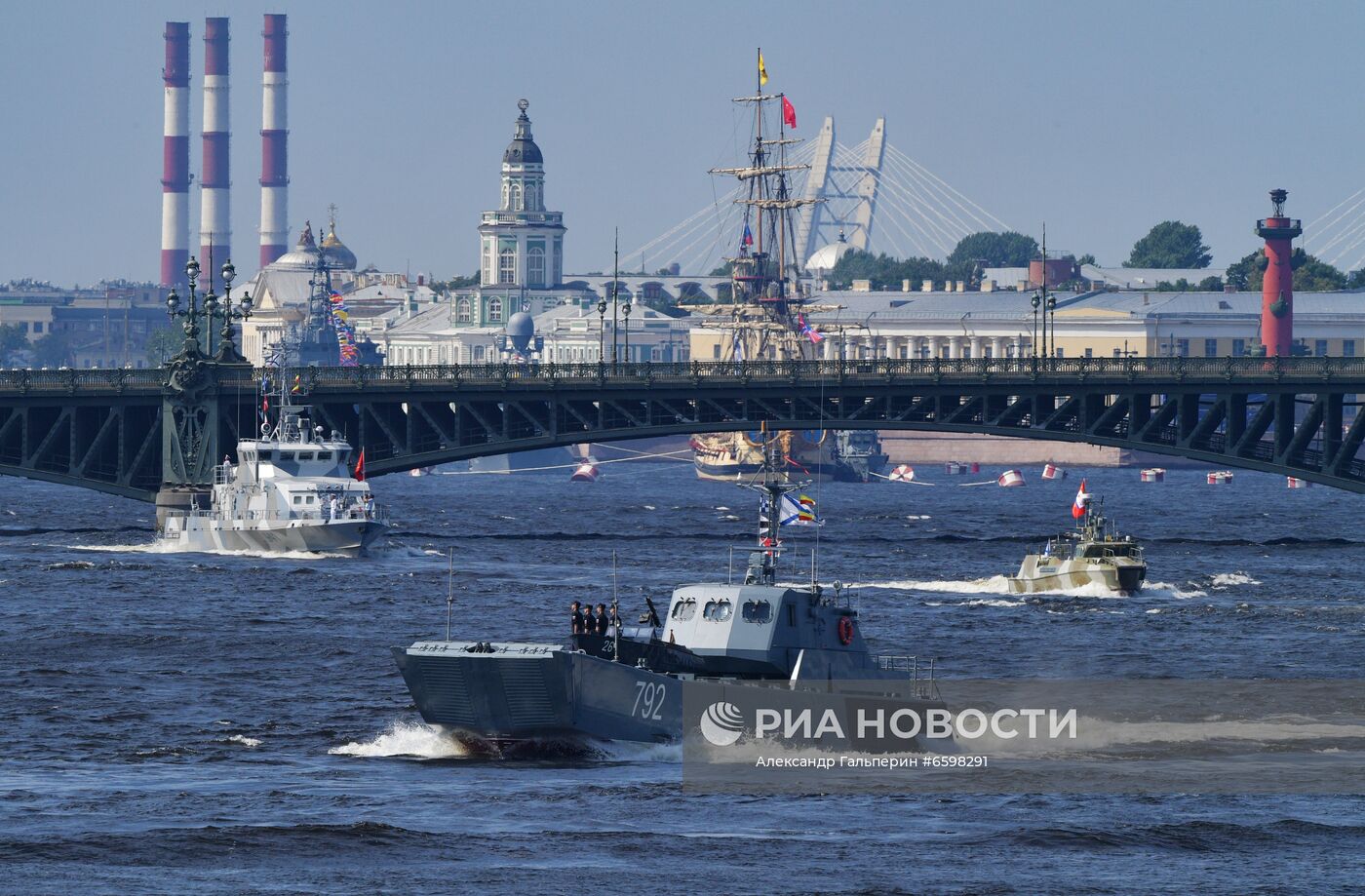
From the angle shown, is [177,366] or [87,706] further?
[177,366]

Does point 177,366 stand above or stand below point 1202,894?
above

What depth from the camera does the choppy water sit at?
43031 millimetres

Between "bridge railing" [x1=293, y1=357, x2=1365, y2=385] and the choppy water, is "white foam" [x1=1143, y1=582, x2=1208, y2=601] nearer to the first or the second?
the choppy water

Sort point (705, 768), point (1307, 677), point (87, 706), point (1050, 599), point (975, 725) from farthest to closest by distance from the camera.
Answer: point (1050, 599) < point (1307, 677) < point (87, 706) < point (975, 725) < point (705, 768)

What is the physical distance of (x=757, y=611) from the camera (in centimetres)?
5369

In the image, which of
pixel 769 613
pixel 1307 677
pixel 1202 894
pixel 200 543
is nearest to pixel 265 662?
pixel 769 613

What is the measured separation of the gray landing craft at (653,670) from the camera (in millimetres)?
50719

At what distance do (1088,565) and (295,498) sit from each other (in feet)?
113

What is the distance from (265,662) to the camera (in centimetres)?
7200

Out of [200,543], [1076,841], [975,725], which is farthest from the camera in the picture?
[200,543]

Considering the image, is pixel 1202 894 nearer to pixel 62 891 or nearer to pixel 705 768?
pixel 705 768

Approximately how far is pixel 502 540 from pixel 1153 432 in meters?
30.1

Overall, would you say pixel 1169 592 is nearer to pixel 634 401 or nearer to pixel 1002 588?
pixel 1002 588

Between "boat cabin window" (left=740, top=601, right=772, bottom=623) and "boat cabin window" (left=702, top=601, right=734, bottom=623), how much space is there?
0.89 ft
